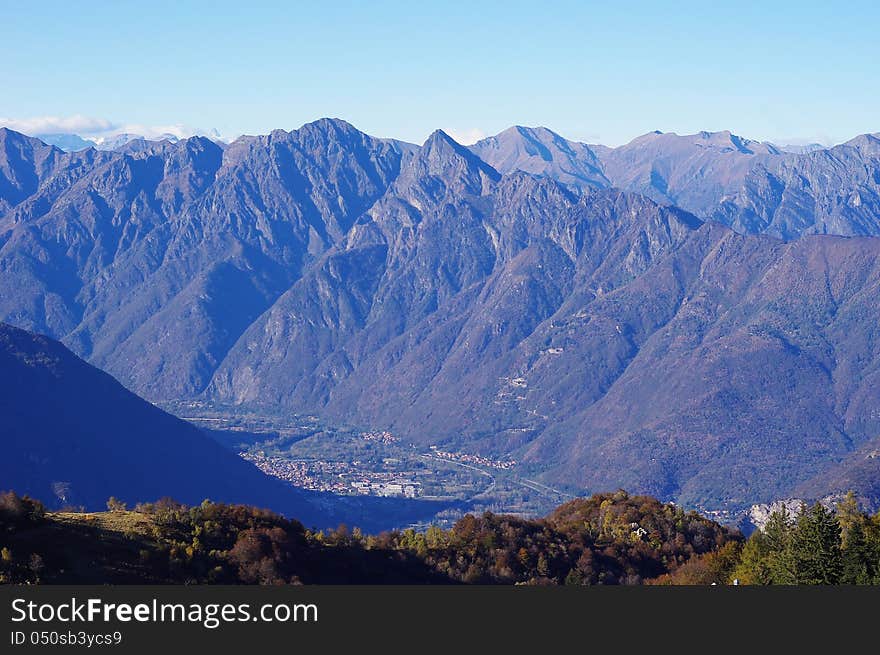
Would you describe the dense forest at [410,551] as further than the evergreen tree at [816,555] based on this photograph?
No

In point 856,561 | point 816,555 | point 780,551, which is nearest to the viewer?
point 816,555

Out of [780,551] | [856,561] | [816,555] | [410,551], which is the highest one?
[816,555]

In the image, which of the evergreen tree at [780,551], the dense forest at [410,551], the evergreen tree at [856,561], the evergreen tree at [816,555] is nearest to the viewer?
the dense forest at [410,551]

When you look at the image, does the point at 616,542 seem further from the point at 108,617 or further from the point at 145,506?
the point at 108,617

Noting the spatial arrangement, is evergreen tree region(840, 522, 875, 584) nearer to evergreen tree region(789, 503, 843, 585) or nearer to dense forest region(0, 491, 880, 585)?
dense forest region(0, 491, 880, 585)

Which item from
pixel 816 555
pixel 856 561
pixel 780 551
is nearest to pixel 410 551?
pixel 780 551

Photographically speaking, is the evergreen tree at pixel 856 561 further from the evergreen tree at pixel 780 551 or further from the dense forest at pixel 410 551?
the evergreen tree at pixel 780 551

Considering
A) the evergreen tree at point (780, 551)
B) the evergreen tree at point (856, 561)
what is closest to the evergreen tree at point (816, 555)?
the evergreen tree at point (780, 551)

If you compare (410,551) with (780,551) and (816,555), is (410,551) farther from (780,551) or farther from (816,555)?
(816,555)

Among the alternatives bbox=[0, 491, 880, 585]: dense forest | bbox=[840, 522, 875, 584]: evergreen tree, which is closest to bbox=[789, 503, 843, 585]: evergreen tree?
bbox=[0, 491, 880, 585]: dense forest
